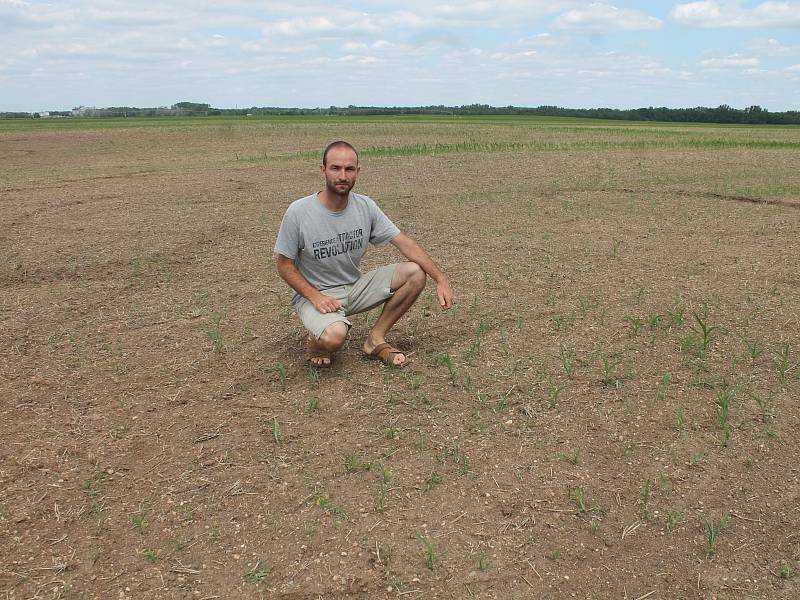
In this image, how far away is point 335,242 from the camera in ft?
14.3

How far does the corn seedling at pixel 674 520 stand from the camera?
2949 millimetres

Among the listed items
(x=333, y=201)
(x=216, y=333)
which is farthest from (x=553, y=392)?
(x=216, y=333)

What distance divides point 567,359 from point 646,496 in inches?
57.9

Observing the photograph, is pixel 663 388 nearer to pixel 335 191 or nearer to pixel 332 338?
pixel 332 338

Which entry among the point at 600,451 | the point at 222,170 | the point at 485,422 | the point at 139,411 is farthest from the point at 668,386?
the point at 222,170

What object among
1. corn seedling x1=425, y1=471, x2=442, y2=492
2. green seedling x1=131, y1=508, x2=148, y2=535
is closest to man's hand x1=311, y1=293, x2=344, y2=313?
corn seedling x1=425, y1=471, x2=442, y2=492

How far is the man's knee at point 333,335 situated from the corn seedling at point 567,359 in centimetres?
135

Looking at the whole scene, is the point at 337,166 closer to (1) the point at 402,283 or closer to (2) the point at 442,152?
(1) the point at 402,283

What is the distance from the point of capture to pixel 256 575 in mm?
2709

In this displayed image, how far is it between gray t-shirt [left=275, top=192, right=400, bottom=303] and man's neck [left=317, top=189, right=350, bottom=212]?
0.02 metres

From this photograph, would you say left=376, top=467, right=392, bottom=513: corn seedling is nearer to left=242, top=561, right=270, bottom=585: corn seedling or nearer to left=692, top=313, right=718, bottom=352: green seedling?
left=242, top=561, right=270, bottom=585: corn seedling

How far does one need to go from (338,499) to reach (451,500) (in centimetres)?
50

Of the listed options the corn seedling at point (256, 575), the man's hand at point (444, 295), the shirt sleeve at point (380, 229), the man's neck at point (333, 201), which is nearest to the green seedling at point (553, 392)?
the man's hand at point (444, 295)

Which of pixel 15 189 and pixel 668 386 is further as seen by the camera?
pixel 15 189
